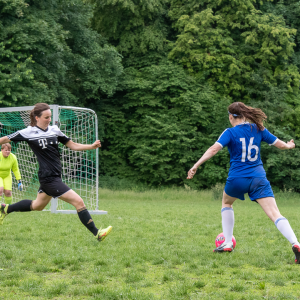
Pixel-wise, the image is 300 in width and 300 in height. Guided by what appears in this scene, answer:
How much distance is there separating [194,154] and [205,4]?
33.0ft

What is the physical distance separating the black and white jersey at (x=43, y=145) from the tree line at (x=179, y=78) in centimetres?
1864

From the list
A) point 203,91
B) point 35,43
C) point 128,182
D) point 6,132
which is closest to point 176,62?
point 203,91

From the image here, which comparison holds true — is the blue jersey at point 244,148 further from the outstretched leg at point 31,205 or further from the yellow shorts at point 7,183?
the yellow shorts at point 7,183

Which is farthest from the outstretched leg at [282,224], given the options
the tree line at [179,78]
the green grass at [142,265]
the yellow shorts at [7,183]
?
the tree line at [179,78]

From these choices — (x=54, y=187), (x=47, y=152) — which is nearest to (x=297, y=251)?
(x=54, y=187)

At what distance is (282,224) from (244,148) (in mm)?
1048

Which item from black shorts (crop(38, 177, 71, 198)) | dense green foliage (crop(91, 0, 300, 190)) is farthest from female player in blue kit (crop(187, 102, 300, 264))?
dense green foliage (crop(91, 0, 300, 190))

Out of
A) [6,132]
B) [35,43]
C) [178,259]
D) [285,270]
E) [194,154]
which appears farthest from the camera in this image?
[194,154]

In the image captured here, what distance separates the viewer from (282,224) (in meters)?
5.21

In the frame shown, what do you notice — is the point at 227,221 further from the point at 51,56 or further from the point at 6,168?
the point at 51,56

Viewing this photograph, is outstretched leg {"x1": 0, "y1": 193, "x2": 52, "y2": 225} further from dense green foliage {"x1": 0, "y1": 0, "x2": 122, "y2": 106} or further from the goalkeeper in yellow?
dense green foliage {"x1": 0, "y1": 0, "x2": 122, "y2": 106}

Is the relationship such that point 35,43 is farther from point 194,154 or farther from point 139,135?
point 194,154

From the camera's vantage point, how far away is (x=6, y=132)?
15.5 meters

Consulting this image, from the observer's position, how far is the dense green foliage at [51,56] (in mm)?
19578
